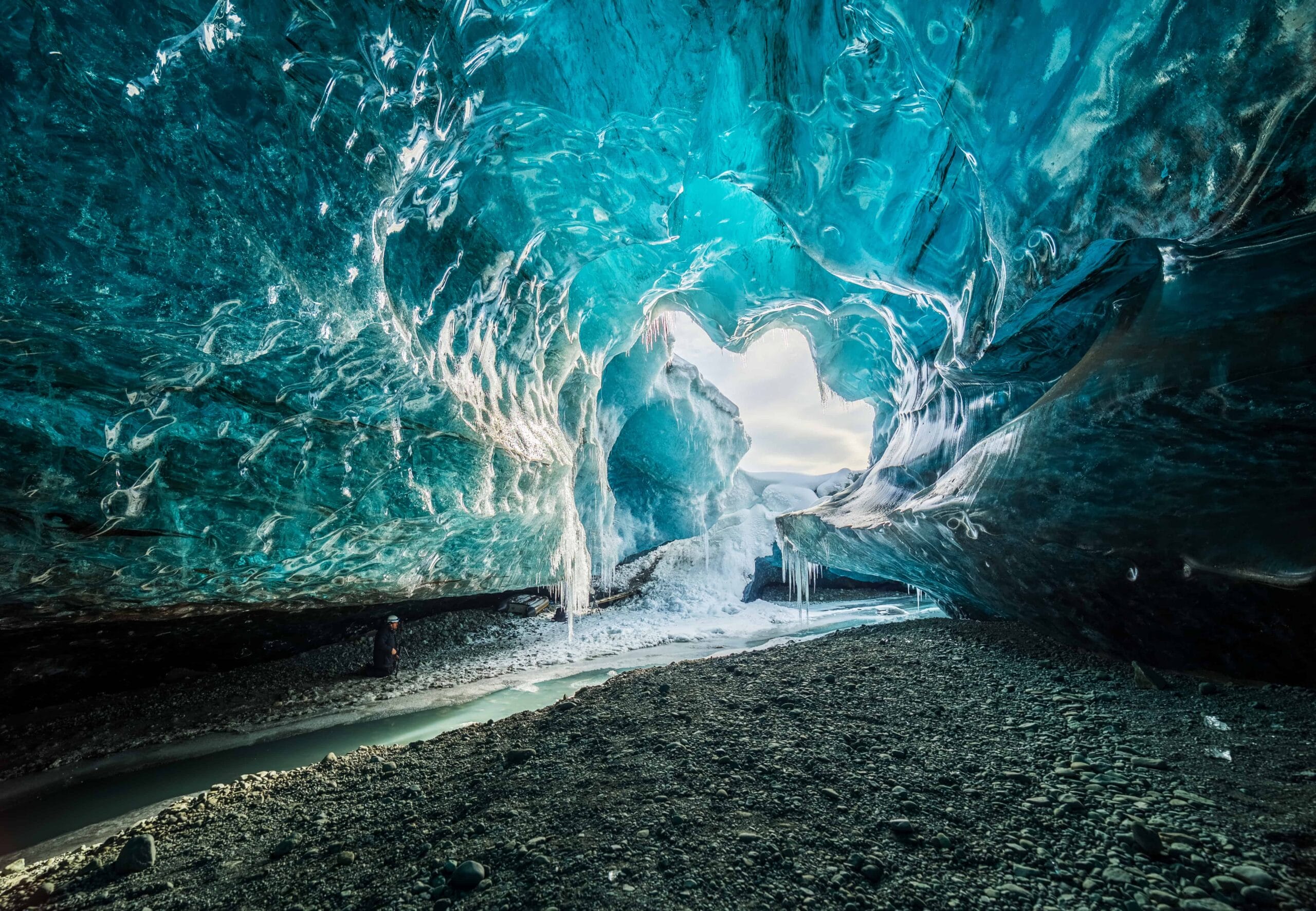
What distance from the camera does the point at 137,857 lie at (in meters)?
2.55

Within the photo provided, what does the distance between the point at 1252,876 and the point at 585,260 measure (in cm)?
645

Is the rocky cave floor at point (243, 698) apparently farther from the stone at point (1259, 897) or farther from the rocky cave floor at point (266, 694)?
the stone at point (1259, 897)

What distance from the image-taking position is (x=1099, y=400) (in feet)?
8.93

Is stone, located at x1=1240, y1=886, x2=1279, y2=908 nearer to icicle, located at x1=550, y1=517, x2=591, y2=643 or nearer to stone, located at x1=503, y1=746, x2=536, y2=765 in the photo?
stone, located at x1=503, y1=746, x2=536, y2=765

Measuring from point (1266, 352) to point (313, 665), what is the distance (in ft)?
33.2

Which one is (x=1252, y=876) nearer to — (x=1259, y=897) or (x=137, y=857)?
(x=1259, y=897)

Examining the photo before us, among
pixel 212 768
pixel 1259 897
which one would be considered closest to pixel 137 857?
pixel 212 768

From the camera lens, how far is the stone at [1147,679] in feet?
9.49

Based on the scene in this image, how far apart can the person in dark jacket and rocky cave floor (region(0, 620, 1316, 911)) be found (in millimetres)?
4197

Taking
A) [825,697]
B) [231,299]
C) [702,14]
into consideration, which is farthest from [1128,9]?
[231,299]

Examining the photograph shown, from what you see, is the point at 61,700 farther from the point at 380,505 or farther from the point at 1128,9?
the point at 1128,9

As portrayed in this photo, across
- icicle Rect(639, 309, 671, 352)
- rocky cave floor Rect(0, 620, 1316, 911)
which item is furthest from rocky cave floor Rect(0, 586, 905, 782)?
icicle Rect(639, 309, 671, 352)

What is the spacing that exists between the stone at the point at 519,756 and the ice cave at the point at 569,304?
71 cm

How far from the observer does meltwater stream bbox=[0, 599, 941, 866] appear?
3.42 metres
